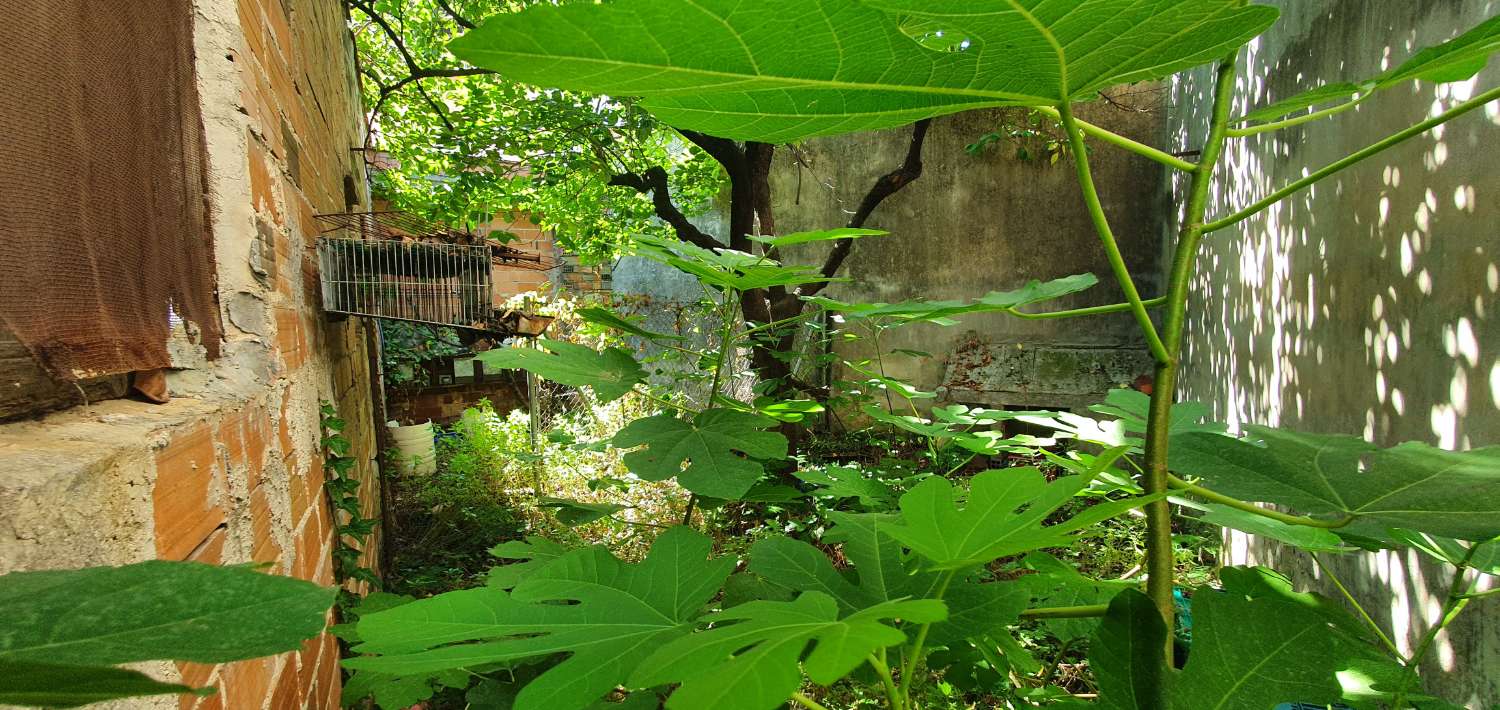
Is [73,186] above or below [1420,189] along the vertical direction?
below

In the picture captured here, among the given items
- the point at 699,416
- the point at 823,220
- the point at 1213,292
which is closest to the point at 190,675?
the point at 699,416

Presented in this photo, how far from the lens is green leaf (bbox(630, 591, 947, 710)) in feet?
1.42

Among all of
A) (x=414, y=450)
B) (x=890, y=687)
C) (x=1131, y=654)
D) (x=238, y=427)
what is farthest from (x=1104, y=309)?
(x=414, y=450)

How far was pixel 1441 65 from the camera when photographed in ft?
1.90

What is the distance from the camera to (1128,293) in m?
0.64

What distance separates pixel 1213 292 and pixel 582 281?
23.1ft

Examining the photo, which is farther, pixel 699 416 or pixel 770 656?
pixel 699 416

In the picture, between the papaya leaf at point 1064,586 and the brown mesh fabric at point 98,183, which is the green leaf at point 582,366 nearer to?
the brown mesh fabric at point 98,183

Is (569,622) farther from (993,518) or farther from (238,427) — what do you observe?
(238,427)

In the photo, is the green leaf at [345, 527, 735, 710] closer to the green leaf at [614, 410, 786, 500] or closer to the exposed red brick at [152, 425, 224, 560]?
the green leaf at [614, 410, 786, 500]

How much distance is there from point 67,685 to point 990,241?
23.8ft

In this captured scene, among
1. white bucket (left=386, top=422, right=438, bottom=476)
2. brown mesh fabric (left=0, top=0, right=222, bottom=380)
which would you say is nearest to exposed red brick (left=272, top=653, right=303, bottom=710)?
brown mesh fabric (left=0, top=0, right=222, bottom=380)

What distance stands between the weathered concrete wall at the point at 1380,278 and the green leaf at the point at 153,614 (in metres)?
2.70

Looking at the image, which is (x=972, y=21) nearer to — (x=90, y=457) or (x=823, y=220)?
(x=90, y=457)
